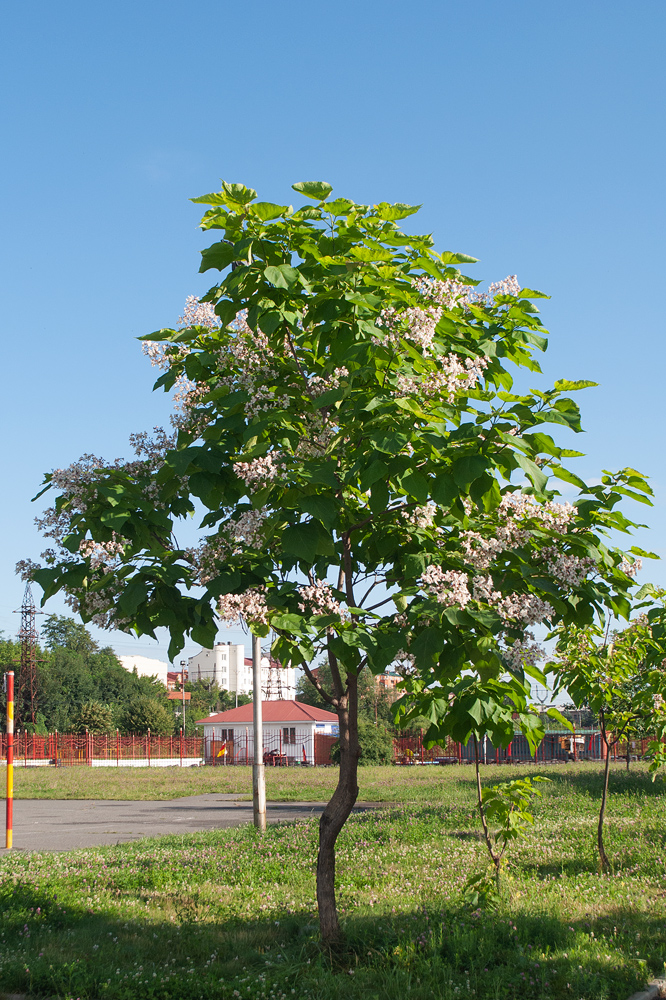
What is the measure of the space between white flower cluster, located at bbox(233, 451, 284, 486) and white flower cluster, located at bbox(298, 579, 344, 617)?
765 millimetres

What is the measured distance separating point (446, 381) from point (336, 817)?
3712 mm

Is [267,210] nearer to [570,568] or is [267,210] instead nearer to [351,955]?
[570,568]

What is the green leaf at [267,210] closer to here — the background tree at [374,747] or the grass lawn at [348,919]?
the grass lawn at [348,919]

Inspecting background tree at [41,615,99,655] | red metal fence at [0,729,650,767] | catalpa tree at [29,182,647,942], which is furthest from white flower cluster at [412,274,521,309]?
background tree at [41,615,99,655]

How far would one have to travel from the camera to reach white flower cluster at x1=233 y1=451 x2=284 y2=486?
184 inches

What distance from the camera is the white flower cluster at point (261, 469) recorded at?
4672 mm

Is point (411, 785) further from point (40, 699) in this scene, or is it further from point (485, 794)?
point (40, 699)

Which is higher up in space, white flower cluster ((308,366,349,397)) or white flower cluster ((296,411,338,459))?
white flower cluster ((308,366,349,397))

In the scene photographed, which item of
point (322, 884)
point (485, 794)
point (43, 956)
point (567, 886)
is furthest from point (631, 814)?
point (43, 956)

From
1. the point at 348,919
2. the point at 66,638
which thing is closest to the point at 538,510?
the point at 348,919

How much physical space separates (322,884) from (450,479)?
3.89 m

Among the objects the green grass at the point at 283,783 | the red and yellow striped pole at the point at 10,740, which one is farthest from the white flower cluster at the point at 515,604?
the green grass at the point at 283,783

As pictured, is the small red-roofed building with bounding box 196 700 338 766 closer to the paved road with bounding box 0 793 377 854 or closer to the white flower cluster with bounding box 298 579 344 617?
the paved road with bounding box 0 793 377 854

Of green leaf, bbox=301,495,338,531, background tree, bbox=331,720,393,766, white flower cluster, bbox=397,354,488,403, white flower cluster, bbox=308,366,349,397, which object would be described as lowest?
background tree, bbox=331,720,393,766
